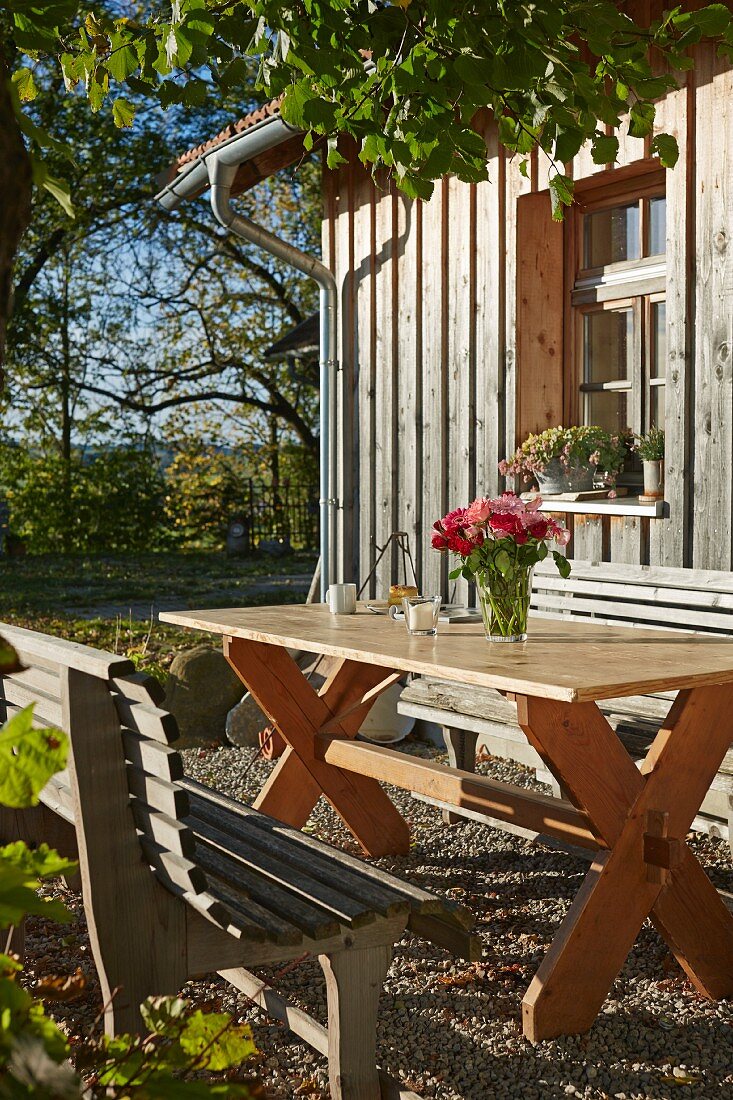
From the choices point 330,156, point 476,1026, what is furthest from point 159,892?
point 330,156

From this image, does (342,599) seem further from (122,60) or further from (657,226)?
(657,226)

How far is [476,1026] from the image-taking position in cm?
304

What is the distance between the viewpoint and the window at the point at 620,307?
5520 mm

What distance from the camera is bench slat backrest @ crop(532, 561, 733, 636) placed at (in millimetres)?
4512

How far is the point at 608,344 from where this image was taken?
19.1 ft

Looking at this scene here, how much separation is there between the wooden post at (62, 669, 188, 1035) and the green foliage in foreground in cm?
105

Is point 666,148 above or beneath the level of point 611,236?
beneath

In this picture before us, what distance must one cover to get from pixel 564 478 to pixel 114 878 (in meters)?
3.74

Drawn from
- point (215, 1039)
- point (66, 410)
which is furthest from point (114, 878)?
point (66, 410)

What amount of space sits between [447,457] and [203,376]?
12.8 metres

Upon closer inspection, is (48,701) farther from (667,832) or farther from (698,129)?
(698,129)

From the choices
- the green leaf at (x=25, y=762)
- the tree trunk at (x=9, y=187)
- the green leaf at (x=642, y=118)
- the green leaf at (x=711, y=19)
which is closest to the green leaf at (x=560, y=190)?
the green leaf at (x=642, y=118)

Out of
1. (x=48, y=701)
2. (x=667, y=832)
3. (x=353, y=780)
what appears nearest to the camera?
(x=48, y=701)

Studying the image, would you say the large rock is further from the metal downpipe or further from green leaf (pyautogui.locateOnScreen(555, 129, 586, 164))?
green leaf (pyautogui.locateOnScreen(555, 129, 586, 164))
